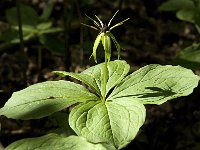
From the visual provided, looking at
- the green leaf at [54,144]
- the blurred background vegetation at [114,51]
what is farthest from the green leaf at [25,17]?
the green leaf at [54,144]

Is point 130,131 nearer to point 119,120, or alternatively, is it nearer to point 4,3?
point 119,120

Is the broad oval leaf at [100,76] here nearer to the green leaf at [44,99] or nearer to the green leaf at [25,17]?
the green leaf at [44,99]

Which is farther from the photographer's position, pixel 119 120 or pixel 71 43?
pixel 71 43

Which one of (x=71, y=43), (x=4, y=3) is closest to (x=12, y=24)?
(x=71, y=43)

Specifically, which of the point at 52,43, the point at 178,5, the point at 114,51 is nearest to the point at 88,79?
the point at 52,43

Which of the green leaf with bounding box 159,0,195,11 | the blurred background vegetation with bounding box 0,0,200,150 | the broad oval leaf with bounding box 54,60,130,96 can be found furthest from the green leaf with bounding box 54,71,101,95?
the green leaf with bounding box 159,0,195,11
